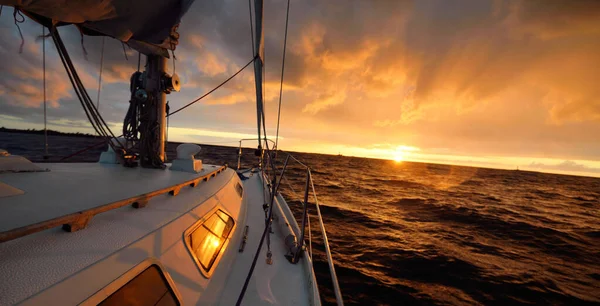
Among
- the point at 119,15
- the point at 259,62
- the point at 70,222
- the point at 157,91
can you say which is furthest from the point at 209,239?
the point at 157,91

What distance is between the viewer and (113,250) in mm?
1906

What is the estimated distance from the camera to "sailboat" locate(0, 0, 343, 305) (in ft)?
5.25

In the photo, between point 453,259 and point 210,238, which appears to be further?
point 453,259

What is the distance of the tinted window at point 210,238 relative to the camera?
3.13 metres

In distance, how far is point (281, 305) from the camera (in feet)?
10.4

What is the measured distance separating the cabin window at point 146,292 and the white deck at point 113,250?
0.38ft

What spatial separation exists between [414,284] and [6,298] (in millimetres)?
Answer: 7917

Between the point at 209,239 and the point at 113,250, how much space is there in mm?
1738

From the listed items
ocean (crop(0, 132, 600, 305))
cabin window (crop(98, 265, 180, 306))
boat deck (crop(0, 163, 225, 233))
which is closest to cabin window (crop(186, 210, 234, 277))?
cabin window (crop(98, 265, 180, 306))

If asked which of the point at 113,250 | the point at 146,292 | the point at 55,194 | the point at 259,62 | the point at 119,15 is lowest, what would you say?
the point at 146,292

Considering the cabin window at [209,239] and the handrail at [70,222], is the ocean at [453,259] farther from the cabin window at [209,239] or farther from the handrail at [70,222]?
the handrail at [70,222]

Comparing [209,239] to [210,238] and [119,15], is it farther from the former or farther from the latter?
[119,15]

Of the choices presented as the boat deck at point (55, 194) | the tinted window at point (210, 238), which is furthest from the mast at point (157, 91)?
the tinted window at point (210, 238)

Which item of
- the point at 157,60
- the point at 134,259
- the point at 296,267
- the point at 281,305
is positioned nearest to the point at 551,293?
the point at 296,267
